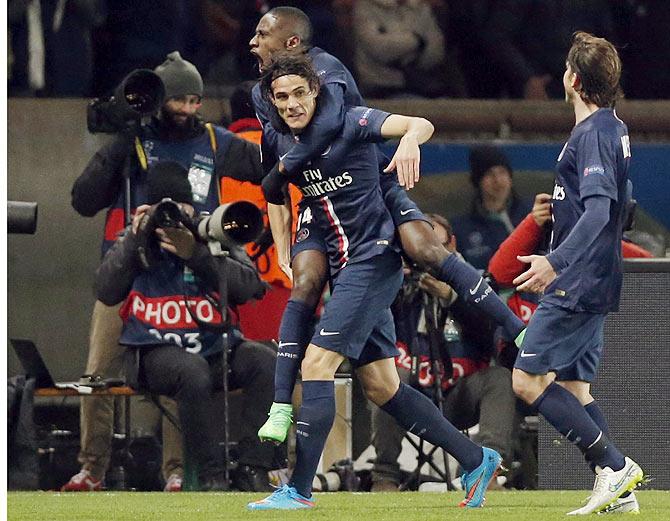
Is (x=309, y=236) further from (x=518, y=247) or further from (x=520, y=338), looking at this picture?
(x=518, y=247)

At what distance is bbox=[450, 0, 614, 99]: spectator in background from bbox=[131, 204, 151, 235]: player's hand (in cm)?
397

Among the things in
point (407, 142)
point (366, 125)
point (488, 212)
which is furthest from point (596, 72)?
point (488, 212)

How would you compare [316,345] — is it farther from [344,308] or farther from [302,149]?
[302,149]

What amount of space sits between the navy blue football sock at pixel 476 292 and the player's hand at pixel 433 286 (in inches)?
77.2

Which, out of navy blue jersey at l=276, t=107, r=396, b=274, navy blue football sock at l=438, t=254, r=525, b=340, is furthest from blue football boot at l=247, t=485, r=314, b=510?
navy blue football sock at l=438, t=254, r=525, b=340

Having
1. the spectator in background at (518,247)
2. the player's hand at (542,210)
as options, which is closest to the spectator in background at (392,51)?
the spectator in background at (518,247)

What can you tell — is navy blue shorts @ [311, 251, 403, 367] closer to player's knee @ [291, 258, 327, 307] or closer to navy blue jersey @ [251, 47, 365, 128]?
player's knee @ [291, 258, 327, 307]

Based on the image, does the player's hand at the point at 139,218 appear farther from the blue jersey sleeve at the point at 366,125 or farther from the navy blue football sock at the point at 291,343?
the blue jersey sleeve at the point at 366,125

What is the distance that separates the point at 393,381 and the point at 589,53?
4.89 ft

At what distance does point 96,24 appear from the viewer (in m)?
11.5

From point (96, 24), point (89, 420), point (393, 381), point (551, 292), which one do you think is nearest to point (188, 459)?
point (89, 420)

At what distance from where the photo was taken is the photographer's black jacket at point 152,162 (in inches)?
359

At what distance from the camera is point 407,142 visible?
6.67 meters

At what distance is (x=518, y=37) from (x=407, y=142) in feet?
19.3
